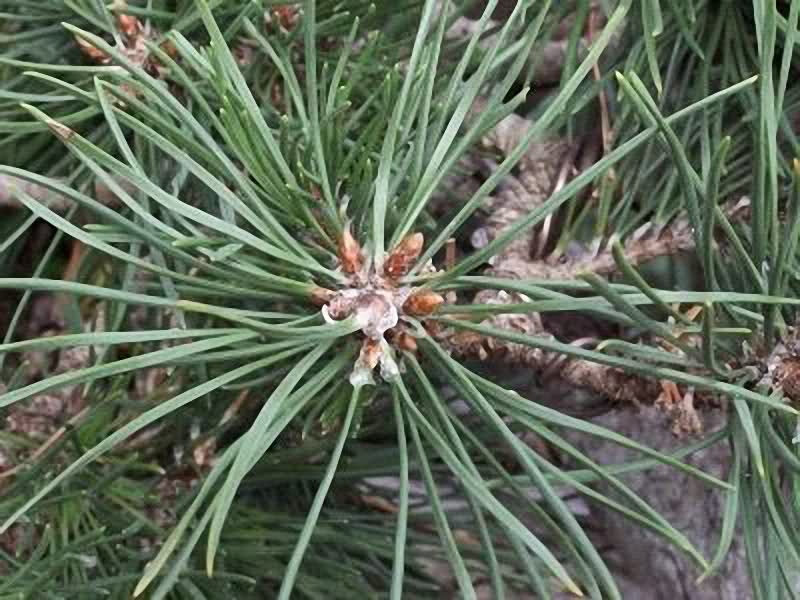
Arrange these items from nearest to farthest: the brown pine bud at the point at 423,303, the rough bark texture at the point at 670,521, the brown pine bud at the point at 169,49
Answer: the brown pine bud at the point at 423,303
the brown pine bud at the point at 169,49
the rough bark texture at the point at 670,521

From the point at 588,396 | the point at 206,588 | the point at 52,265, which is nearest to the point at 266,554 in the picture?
the point at 206,588

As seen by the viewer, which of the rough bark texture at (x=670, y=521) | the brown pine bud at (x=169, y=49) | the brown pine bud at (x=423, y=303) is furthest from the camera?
the rough bark texture at (x=670, y=521)

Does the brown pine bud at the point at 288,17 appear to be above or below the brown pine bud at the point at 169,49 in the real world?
above

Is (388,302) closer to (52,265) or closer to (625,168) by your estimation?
(625,168)

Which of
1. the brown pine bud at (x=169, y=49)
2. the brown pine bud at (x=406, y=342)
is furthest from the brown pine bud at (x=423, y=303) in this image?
the brown pine bud at (x=169, y=49)

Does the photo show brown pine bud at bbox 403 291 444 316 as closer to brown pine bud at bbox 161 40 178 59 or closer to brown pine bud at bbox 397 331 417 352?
brown pine bud at bbox 397 331 417 352

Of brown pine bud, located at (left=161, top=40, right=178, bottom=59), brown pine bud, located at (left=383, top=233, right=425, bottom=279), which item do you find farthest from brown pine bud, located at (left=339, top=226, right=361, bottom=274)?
brown pine bud, located at (left=161, top=40, right=178, bottom=59)

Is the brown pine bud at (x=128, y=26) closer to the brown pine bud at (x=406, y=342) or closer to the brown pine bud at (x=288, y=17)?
the brown pine bud at (x=288, y=17)
